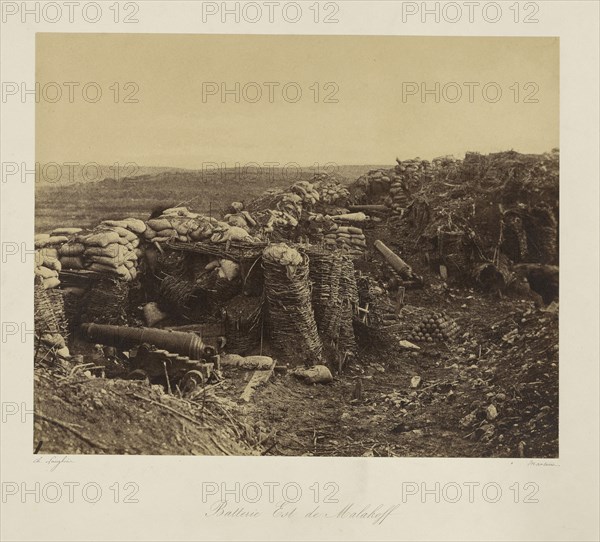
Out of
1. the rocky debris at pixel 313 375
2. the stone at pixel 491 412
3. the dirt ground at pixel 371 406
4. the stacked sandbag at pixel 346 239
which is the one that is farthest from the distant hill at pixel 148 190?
the stone at pixel 491 412

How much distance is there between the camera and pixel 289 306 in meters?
3.86

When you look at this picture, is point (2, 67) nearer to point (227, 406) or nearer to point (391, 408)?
point (227, 406)

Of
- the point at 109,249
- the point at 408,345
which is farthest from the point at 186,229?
the point at 408,345

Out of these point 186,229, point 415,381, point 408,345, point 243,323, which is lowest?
point 415,381

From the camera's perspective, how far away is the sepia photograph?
3.77 meters

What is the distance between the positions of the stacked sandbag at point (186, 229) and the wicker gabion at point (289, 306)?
0.24 meters

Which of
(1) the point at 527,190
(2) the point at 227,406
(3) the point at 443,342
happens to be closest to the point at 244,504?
(2) the point at 227,406

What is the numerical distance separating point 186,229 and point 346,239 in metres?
0.97

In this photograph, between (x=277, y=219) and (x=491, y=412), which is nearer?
(x=491, y=412)

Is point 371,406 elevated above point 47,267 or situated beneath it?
situated beneath

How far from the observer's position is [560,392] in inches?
147

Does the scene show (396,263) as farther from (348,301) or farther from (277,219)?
(277,219)

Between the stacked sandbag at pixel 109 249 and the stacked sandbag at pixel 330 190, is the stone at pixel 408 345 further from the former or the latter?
the stacked sandbag at pixel 109 249

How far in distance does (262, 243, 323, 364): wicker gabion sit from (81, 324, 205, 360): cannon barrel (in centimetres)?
48
